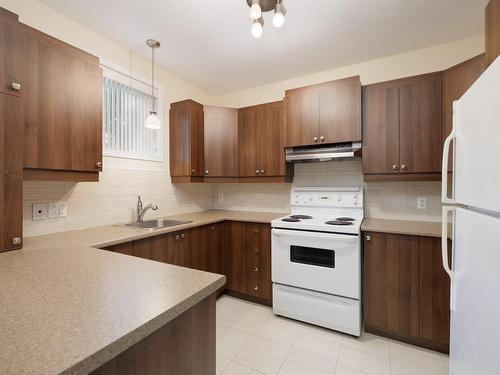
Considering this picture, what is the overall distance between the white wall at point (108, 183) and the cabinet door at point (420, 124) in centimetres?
237

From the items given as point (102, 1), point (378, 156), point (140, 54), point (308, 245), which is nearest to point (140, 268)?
point (308, 245)

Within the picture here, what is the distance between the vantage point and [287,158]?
8.57 feet

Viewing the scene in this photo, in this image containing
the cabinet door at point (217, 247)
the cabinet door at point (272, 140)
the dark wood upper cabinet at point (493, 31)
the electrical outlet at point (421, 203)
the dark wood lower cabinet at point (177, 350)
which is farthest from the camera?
the cabinet door at point (272, 140)

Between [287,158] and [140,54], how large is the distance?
1828 mm

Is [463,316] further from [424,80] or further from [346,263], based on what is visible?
[424,80]

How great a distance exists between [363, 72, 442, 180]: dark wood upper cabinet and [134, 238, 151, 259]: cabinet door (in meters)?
1.98

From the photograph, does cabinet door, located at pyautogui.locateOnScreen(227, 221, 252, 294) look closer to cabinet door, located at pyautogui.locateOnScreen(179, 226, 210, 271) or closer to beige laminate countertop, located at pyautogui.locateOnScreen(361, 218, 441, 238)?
cabinet door, located at pyautogui.locateOnScreen(179, 226, 210, 271)

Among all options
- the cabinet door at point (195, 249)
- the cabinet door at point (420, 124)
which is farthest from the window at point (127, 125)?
the cabinet door at point (420, 124)

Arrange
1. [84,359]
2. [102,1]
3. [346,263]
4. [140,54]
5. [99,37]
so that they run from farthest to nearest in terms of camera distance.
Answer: [140,54] < [99,37] < [346,263] < [102,1] < [84,359]

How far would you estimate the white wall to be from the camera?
176 cm

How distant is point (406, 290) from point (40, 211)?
2810 millimetres

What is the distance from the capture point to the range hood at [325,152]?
2.28 m

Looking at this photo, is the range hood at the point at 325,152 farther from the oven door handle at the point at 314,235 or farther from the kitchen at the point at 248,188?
the oven door handle at the point at 314,235

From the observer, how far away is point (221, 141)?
9.59ft
